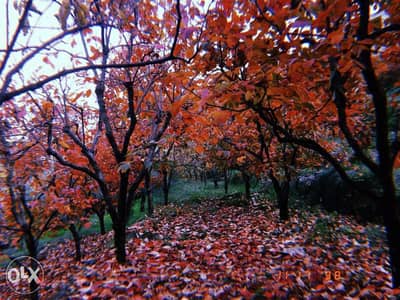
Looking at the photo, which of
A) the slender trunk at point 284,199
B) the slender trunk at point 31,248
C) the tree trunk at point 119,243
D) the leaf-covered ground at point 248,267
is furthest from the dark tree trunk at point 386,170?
the slender trunk at point 31,248

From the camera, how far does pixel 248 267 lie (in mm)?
3510

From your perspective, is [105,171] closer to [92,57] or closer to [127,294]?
[92,57]

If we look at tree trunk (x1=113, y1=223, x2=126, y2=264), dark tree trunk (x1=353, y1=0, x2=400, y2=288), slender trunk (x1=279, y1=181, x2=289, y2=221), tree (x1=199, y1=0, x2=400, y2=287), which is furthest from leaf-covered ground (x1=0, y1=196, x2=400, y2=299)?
Result: tree (x1=199, y1=0, x2=400, y2=287)

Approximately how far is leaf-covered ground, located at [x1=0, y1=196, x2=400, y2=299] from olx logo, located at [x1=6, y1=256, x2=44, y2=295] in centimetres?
29

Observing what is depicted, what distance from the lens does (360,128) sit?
4.87 meters

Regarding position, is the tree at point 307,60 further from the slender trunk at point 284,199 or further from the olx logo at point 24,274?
the olx logo at point 24,274

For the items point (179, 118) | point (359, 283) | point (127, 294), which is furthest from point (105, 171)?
point (359, 283)

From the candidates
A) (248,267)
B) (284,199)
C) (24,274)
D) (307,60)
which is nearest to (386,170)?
(307,60)

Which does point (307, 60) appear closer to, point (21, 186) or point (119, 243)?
point (119, 243)

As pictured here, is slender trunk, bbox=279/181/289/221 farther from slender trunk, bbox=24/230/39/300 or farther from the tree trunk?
slender trunk, bbox=24/230/39/300

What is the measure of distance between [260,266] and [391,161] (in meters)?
2.52

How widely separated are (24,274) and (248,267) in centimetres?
479

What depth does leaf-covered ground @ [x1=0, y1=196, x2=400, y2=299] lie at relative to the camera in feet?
9.08

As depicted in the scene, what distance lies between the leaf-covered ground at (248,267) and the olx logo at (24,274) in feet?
0.96
